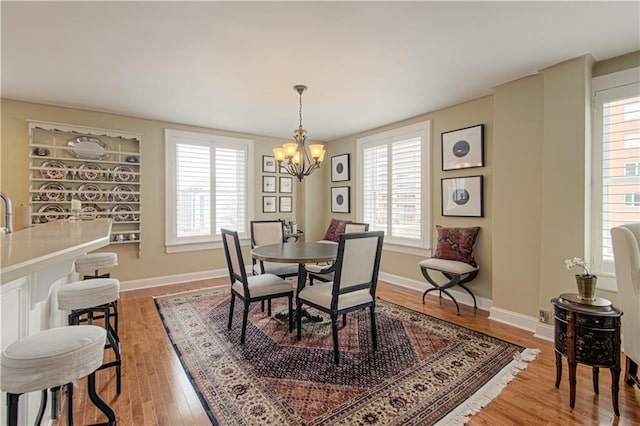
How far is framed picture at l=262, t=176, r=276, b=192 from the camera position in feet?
18.6

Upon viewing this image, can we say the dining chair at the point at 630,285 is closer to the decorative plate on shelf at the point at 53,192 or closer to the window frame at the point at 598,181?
the window frame at the point at 598,181

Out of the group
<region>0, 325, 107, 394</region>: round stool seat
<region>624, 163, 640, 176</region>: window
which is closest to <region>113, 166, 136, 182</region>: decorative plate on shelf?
<region>0, 325, 107, 394</region>: round stool seat

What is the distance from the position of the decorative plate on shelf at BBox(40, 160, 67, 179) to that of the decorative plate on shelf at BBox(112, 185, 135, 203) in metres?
0.60

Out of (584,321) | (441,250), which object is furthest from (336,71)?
(584,321)

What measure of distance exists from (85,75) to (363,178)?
4024 millimetres

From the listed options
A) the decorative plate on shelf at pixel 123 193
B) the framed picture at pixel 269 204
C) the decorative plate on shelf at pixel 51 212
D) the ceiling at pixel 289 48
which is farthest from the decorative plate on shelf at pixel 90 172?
the framed picture at pixel 269 204

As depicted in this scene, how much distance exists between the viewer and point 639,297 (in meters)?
1.85

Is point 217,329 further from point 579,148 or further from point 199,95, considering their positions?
point 579,148

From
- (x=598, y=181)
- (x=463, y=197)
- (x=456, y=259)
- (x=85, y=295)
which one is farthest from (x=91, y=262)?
(x=598, y=181)

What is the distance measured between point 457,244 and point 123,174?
4.71 meters

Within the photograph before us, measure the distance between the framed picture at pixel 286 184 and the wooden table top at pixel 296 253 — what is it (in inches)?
104

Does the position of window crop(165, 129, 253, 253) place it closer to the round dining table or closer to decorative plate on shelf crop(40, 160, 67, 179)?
decorative plate on shelf crop(40, 160, 67, 179)

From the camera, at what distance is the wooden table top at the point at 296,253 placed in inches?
107

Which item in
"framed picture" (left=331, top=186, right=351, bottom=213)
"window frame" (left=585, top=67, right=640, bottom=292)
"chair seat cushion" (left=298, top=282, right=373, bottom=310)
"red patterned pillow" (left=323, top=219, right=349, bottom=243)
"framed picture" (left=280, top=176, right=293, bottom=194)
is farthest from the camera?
"framed picture" (left=280, top=176, right=293, bottom=194)
